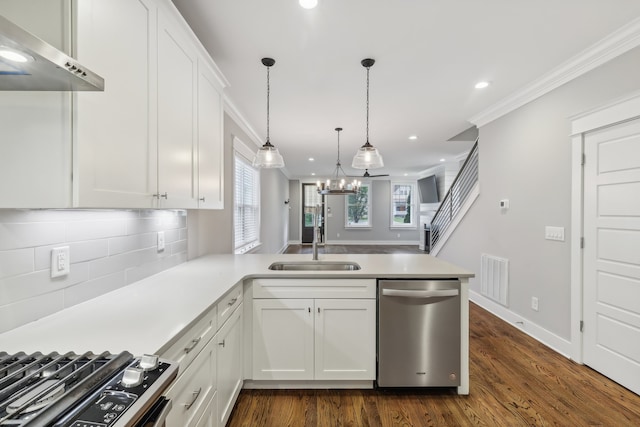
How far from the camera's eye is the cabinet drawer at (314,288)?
6.67 feet

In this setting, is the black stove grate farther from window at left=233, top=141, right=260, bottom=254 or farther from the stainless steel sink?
window at left=233, top=141, right=260, bottom=254

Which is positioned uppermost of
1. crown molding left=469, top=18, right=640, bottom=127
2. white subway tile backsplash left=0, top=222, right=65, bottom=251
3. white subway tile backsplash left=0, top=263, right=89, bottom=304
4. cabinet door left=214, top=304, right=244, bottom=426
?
crown molding left=469, top=18, right=640, bottom=127

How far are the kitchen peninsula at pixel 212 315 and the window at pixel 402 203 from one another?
790cm

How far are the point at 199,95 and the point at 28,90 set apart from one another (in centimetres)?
109

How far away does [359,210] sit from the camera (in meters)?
10.4

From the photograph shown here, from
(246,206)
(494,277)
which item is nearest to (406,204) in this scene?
(494,277)

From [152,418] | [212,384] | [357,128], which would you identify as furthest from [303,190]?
[152,418]

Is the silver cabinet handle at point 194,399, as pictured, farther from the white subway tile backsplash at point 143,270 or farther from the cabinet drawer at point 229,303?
the white subway tile backsplash at point 143,270

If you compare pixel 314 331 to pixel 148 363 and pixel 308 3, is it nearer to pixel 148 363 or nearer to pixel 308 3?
pixel 148 363

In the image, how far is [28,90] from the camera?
2.93ft

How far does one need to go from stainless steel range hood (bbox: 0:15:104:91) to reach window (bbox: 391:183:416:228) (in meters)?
10.0

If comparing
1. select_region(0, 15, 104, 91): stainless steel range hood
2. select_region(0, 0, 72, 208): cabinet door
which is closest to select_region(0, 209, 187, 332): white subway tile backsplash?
select_region(0, 0, 72, 208): cabinet door

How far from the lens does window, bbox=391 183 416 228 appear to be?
1029cm

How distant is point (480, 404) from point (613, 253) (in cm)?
159
